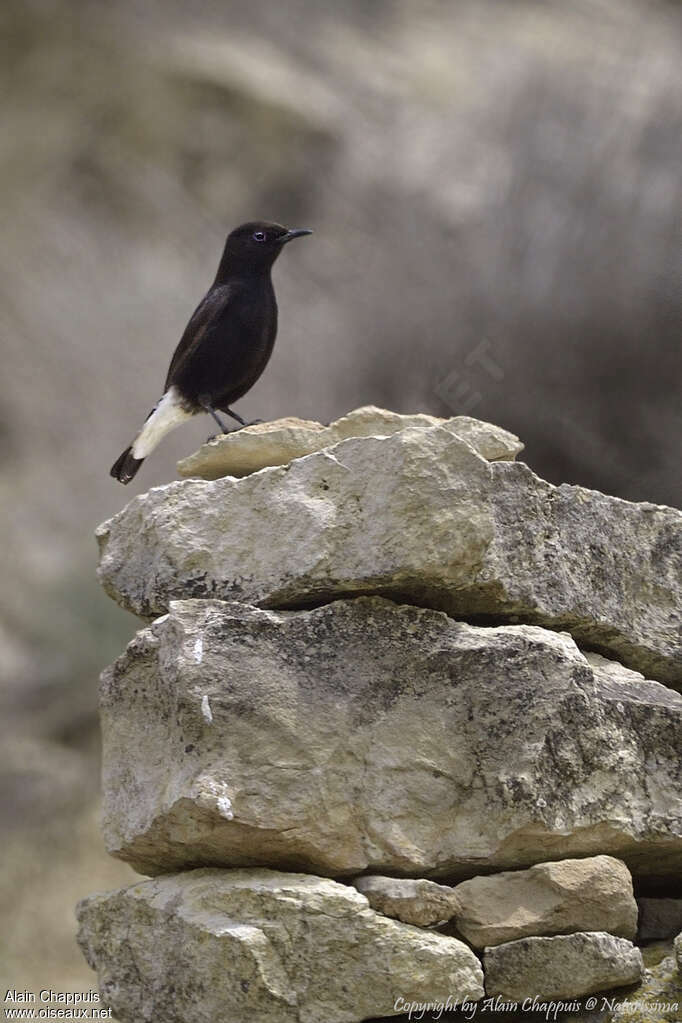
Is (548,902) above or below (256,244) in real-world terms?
below

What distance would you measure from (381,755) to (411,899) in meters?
0.28

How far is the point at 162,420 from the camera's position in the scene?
341cm

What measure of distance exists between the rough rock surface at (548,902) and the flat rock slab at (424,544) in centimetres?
52

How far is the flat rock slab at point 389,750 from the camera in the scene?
234 centimetres

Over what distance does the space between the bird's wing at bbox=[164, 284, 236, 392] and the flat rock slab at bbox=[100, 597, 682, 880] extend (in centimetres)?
109

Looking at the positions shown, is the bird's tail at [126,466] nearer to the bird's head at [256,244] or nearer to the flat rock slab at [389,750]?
the bird's head at [256,244]

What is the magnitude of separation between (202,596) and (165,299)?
611 centimetres

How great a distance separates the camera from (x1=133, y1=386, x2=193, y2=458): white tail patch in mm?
3416

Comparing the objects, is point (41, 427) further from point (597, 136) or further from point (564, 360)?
point (597, 136)

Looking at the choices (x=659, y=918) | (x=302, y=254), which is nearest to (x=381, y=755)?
(x=659, y=918)

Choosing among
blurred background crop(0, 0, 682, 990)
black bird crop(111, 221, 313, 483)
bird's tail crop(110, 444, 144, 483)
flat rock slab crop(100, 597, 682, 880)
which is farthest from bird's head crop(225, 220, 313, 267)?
blurred background crop(0, 0, 682, 990)

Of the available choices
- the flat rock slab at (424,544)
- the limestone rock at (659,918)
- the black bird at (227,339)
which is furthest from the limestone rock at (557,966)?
the black bird at (227,339)

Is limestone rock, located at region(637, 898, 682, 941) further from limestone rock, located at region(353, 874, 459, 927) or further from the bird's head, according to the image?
the bird's head

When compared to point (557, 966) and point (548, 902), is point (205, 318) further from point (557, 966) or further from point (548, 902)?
point (557, 966)
